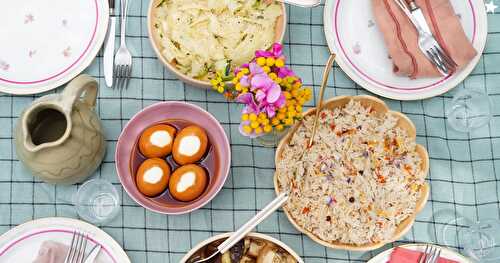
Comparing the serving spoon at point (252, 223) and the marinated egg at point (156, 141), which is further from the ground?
the marinated egg at point (156, 141)

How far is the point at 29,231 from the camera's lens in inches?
53.7

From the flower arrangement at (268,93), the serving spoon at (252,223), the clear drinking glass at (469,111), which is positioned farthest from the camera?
the clear drinking glass at (469,111)

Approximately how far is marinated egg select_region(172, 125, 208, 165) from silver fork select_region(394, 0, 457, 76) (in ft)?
2.02

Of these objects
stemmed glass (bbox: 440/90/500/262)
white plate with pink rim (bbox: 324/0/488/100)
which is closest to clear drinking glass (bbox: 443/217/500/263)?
stemmed glass (bbox: 440/90/500/262)

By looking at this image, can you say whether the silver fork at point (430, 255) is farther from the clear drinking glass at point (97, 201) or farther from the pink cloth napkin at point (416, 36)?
the clear drinking glass at point (97, 201)

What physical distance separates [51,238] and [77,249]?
0.23ft

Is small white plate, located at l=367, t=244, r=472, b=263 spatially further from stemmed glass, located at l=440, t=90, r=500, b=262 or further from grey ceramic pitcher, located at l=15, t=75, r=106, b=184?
grey ceramic pitcher, located at l=15, t=75, r=106, b=184

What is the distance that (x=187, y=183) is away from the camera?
1311 mm

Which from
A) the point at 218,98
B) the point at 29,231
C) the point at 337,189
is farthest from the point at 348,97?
the point at 29,231

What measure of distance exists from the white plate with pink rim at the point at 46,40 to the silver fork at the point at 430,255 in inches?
38.3

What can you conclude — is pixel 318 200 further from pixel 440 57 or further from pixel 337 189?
pixel 440 57

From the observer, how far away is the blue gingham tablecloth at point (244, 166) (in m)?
1.43

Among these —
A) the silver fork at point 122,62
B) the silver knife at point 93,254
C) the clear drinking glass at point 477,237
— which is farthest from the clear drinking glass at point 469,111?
the silver knife at point 93,254

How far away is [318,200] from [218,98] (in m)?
0.38
